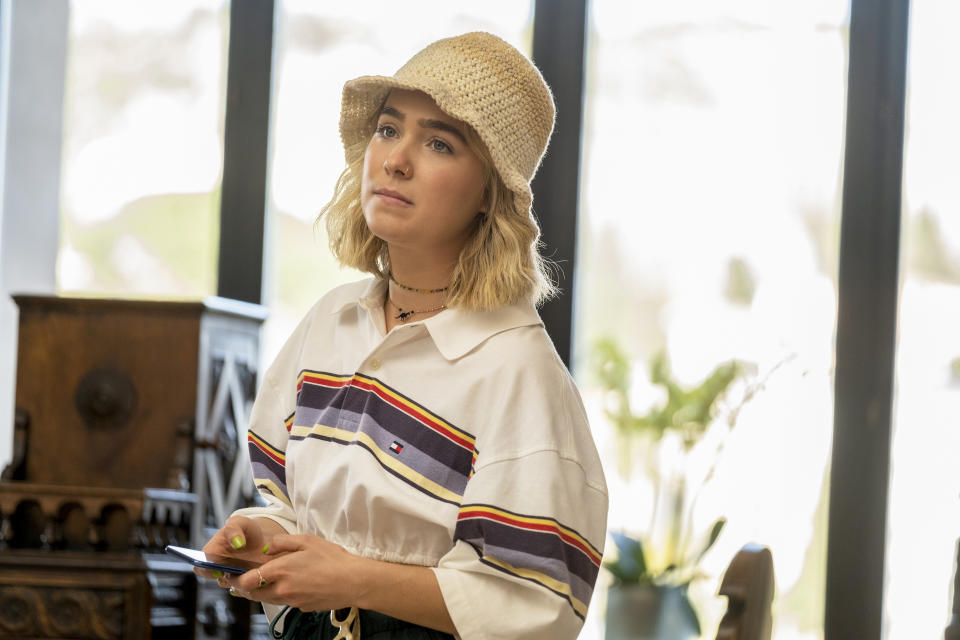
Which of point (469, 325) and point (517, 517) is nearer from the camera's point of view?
point (517, 517)

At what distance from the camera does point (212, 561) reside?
4.08 feet

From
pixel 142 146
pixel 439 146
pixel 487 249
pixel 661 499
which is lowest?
pixel 661 499

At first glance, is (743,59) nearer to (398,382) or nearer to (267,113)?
(267,113)

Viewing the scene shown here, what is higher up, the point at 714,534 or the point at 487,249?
the point at 487,249

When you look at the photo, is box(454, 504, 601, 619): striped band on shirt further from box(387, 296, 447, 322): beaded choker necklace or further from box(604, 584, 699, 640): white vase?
box(604, 584, 699, 640): white vase

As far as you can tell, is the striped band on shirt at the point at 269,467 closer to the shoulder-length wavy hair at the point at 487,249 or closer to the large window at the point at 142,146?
the shoulder-length wavy hair at the point at 487,249

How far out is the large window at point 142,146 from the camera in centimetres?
329

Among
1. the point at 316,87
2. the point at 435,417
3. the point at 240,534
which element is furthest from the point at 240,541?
the point at 316,87

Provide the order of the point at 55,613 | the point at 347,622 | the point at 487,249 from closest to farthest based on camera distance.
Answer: the point at 347,622
the point at 487,249
the point at 55,613

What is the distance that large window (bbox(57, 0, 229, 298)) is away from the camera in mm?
3291

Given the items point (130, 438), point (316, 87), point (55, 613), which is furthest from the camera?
point (316, 87)

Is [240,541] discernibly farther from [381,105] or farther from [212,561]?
[381,105]

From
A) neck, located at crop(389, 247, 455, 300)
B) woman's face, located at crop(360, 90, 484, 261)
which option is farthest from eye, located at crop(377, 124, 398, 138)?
neck, located at crop(389, 247, 455, 300)

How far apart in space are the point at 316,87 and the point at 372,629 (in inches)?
88.2
